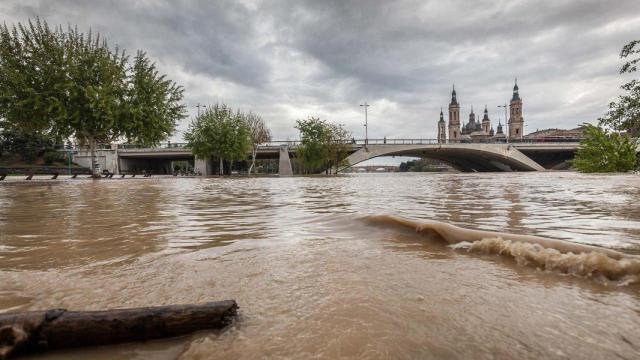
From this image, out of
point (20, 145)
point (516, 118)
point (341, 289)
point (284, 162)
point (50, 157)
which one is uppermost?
point (516, 118)

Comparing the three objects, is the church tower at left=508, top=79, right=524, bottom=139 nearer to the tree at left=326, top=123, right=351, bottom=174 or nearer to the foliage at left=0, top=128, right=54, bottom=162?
the tree at left=326, top=123, right=351, bottom=174

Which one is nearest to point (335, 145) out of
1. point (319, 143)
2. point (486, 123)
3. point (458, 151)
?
point (319, 143)

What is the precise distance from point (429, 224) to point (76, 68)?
26585 millimetres

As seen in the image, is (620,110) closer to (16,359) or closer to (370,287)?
(370,287)

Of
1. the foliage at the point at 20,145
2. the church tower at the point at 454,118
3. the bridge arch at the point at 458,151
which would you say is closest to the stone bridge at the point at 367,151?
the bridge arch at the point at 458,151

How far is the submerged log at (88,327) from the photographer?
1.51m

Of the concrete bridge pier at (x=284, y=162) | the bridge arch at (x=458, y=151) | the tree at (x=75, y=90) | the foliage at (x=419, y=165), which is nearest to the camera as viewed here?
the tree at (x=75, y=90)

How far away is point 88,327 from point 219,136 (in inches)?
1757

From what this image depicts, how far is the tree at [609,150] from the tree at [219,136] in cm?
3549

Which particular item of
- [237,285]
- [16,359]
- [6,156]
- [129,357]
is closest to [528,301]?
[237,285]

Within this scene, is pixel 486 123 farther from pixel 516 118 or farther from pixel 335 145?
pixel 335 145

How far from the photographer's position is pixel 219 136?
145 feet

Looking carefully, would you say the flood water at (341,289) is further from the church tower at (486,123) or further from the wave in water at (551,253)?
the church tower at (486,123)

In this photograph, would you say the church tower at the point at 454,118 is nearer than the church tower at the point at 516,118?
No
